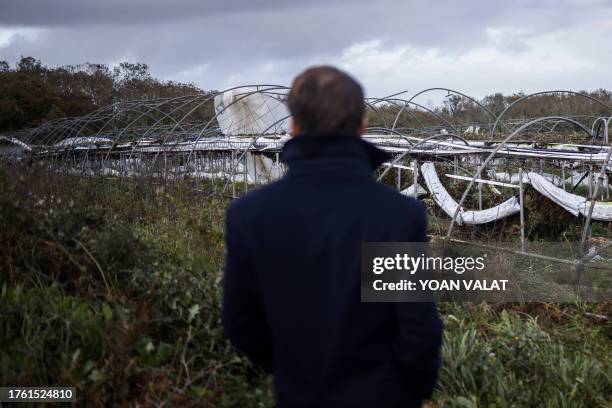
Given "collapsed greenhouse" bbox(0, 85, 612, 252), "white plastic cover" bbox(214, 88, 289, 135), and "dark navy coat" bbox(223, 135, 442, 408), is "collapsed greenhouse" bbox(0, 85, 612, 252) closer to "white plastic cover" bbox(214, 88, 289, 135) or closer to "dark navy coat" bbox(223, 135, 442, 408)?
"white plastic cover" bbox(214, 88, 289, 135)

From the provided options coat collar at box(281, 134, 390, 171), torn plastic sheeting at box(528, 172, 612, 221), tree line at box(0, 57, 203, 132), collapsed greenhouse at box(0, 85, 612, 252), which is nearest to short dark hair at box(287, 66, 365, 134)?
coat collar at box(281, 134, 390, 171)

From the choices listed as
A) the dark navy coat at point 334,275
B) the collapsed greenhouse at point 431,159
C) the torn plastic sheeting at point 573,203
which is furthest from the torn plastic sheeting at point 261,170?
the dark navy coat at point 334,275

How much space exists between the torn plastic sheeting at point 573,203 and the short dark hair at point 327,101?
18.6 ft

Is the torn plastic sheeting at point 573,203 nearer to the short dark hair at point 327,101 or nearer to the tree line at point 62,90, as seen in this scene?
the short dark hair at point 327,101

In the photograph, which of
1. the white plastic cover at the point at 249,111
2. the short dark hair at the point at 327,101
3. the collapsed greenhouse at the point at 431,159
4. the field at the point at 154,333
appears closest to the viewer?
the short dark hair at the point at 327,101

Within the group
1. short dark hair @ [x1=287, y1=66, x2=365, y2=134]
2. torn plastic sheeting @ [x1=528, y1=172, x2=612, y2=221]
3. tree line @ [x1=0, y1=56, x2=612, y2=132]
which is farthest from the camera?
tree line @ [x1=0, y1=56, x2=612, y2=132]

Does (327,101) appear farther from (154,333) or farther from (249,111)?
(249,111)

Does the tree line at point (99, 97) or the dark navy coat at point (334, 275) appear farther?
the tree line at point (99, 97)

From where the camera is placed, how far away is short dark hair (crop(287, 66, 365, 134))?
1644 millimetres

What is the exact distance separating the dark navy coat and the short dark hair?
0.04 metres

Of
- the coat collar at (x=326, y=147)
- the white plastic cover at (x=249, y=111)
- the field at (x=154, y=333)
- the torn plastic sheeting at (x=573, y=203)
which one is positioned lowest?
the field at (x=154, y=333)

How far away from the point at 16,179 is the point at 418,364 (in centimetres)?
428

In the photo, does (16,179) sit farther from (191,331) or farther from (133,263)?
(191,331)

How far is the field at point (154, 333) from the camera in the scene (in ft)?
9.81
